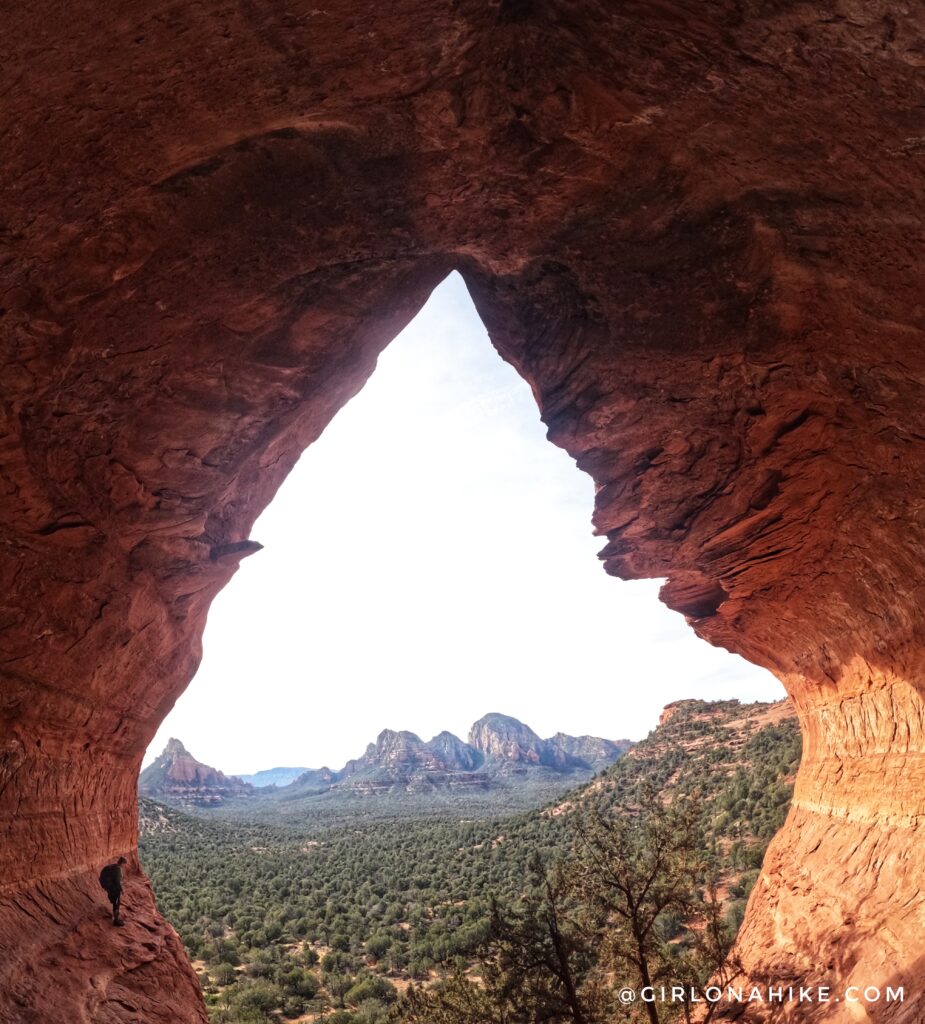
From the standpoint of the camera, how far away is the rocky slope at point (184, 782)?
12890 cm

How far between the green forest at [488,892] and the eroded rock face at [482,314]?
3.66 m

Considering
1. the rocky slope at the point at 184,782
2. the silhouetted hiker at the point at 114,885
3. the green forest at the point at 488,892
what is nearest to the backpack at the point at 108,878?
the silhouetted hiker at the point at 114,885

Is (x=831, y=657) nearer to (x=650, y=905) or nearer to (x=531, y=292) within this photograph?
(x=650, y=905)

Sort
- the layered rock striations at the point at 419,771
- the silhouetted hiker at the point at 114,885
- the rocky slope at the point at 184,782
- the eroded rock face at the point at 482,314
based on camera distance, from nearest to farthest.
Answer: the eroded rock face at the point at 482,314 → the silhouetted hiker at the point at 114,885 → the rocky slope at the point at 184,782 → the layered rock striations at the point at 419,771

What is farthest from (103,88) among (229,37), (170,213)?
(170,213)

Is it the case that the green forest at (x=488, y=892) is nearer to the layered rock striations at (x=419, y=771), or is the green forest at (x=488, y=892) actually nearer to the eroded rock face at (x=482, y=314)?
the eroded rock face at (x=482, y=314)

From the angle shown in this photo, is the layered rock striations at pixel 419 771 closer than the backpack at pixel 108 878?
No

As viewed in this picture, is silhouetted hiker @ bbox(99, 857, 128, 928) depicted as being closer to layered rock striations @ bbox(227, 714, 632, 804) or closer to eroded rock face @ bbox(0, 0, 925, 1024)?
eroded rock face @ bbox(0, 0, 925, 1024)

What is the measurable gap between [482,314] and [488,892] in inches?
1049

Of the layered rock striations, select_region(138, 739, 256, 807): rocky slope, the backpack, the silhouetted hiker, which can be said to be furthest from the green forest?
select_region(138, 739, 256, 807): rocky slope

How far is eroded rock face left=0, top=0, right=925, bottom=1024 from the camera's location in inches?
216

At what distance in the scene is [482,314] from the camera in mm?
11227

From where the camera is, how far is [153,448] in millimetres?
9625

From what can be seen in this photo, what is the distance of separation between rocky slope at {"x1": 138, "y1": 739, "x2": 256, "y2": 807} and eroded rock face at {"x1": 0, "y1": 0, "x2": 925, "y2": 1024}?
131 metres
